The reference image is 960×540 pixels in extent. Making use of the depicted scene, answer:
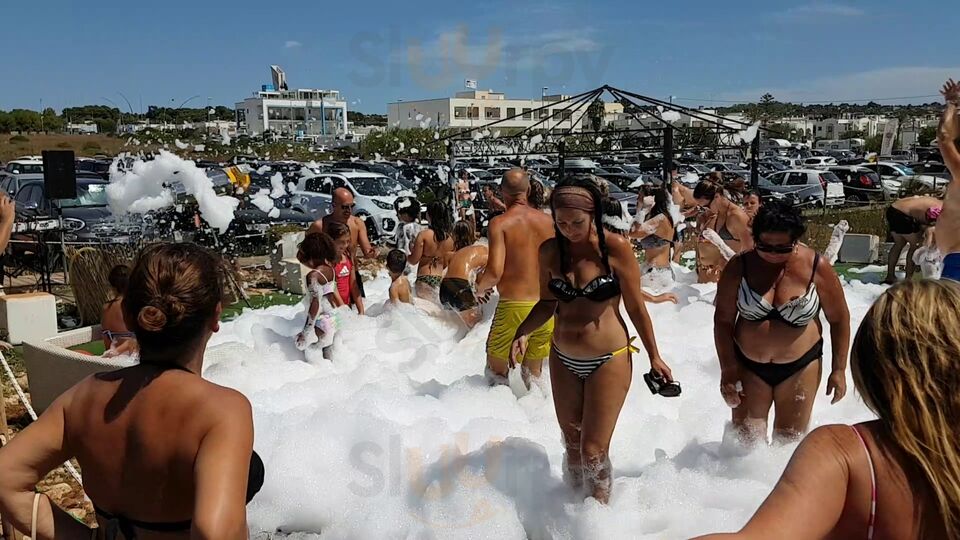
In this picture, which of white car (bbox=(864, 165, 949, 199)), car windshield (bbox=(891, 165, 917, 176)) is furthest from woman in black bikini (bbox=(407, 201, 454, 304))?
car windshield (bbox=(891, 165, 917, 176))

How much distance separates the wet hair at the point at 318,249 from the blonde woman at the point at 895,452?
4.59 meters

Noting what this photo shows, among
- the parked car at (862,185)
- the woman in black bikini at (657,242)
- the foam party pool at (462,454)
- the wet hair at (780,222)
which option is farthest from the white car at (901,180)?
the wet hair at (780,222)

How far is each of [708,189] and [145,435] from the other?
277 inches

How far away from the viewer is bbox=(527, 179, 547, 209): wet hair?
21.4 feet

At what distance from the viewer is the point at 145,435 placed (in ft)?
5.61

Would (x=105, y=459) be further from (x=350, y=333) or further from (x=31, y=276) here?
(x=31, y=276)

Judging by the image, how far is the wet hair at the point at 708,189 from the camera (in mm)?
7804

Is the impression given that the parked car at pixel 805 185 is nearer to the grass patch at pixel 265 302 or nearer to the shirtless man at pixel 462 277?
the grass patch at pixel 265 302

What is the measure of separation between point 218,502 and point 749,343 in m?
2.72

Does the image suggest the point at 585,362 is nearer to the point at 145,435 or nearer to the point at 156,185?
the point at 145,435

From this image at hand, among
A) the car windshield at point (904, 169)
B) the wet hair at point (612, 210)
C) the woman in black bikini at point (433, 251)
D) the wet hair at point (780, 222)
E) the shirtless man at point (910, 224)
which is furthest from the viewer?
the car windshield at point (904, 169)

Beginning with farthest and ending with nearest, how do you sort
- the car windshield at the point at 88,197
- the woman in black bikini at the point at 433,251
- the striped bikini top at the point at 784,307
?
the car windshield at the point at 88,197
the woman in black bikini at the point at 433,251
the striped bikini top at the point at 784,307

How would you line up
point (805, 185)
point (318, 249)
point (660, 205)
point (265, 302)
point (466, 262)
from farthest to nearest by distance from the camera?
point (805, 185) < point (265, 302) < point (660, 205) < point (466, 262) < point (318, 249)

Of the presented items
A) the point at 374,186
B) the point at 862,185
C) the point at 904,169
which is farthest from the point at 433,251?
the point at 904,169
